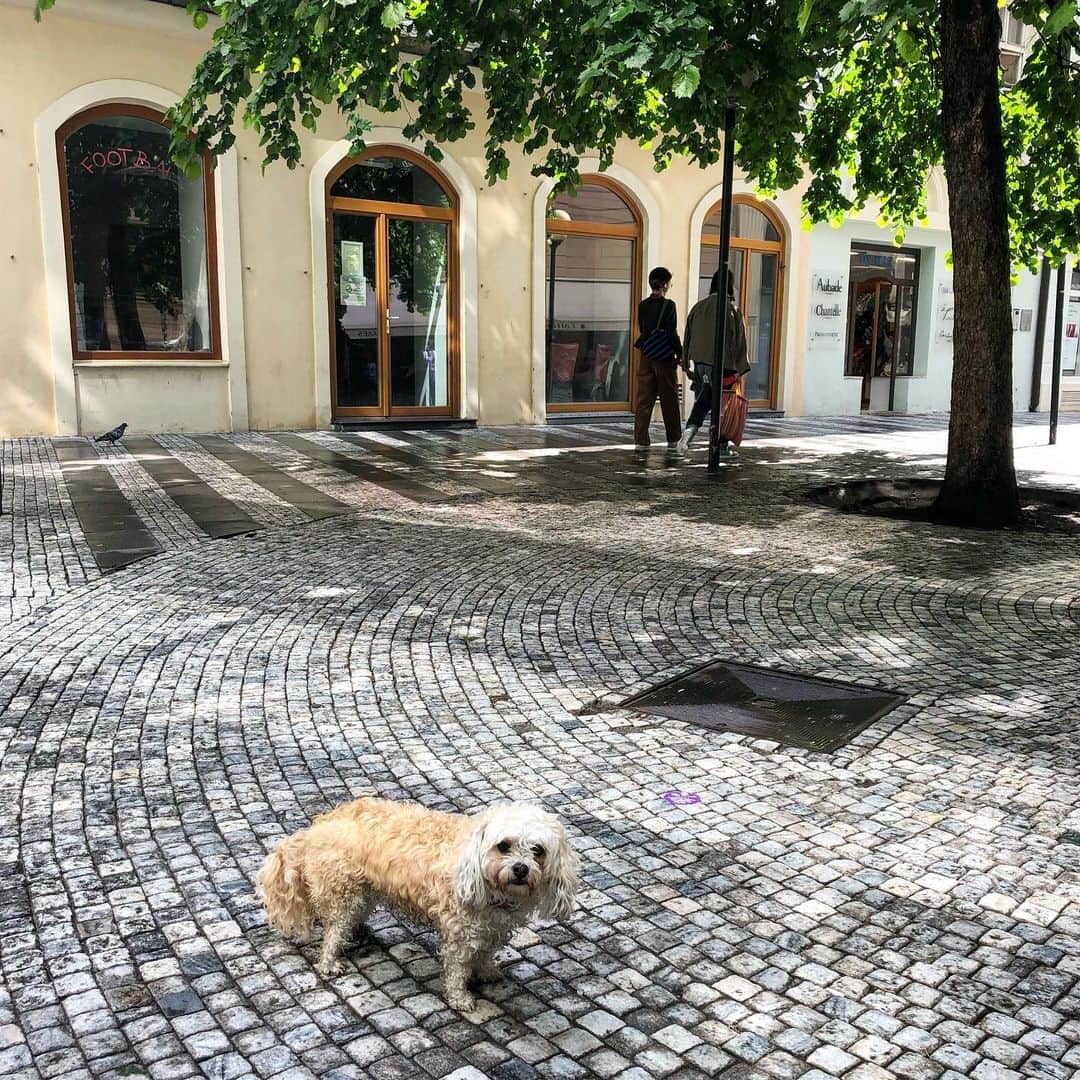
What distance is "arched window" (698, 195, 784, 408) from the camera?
20922 mm

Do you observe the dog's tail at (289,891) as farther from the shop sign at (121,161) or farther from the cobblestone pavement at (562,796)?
the shop sign at (121,161)

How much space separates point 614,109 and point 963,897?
10439 mm

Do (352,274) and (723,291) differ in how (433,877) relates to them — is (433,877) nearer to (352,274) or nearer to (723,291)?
(723,291)

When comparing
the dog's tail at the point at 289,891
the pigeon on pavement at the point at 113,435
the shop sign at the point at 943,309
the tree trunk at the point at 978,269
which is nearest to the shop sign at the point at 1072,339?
the shop sign at the point at 943,309

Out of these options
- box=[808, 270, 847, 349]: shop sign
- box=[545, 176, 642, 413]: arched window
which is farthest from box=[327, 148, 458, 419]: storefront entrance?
box=[808, 270, 847, 349]: shop sign

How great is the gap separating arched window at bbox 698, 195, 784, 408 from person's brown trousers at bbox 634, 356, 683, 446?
6496 mm

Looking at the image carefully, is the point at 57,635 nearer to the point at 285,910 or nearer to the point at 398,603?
the point at 398,603

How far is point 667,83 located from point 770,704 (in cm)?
437

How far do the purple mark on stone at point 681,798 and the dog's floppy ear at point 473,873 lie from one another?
5.02 feet

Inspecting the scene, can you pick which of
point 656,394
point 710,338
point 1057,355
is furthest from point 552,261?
point 1057,355

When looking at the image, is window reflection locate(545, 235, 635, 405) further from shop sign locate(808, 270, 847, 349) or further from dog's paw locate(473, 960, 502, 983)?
dog's paw locate(473, 960, 502, 983)

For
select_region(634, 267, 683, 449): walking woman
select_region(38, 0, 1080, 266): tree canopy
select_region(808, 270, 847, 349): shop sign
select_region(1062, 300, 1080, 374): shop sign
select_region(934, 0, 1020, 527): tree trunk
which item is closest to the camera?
select_region(38, 0, 1080, 266): tree canopy

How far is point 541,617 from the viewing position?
6.45 m

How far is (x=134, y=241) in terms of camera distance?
50.1ft
